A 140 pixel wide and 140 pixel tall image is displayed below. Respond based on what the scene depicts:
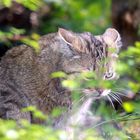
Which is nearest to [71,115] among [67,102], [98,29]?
[67,102]

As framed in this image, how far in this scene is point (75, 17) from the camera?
12578 millimetres

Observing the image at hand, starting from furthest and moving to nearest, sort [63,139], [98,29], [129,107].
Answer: [98,29] → [63,139] → [129,107]

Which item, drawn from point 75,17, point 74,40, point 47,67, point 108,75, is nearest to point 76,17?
point 75,17

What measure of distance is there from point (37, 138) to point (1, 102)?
2557mm

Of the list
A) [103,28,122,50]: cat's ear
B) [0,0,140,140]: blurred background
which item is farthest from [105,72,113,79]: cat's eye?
[0,0,140,140]: blurred background

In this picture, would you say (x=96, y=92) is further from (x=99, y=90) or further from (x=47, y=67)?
(x=47, y=67)

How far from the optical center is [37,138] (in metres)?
3.50

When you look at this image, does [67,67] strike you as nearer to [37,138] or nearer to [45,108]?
[45,108]

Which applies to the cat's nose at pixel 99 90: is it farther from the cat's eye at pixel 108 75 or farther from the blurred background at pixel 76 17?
the blurred background at pixel 76 17

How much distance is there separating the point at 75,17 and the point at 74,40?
6.74 m

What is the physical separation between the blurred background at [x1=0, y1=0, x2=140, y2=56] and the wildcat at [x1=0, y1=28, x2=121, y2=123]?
3063mm

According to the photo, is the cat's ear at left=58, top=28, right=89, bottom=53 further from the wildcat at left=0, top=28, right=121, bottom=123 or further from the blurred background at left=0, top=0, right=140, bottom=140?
the blurred background at left=0, top=0, right=140, bottom=140

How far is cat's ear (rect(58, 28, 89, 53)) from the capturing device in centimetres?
579

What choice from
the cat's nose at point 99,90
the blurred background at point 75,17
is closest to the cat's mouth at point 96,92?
the cat's nose at point 99,90
